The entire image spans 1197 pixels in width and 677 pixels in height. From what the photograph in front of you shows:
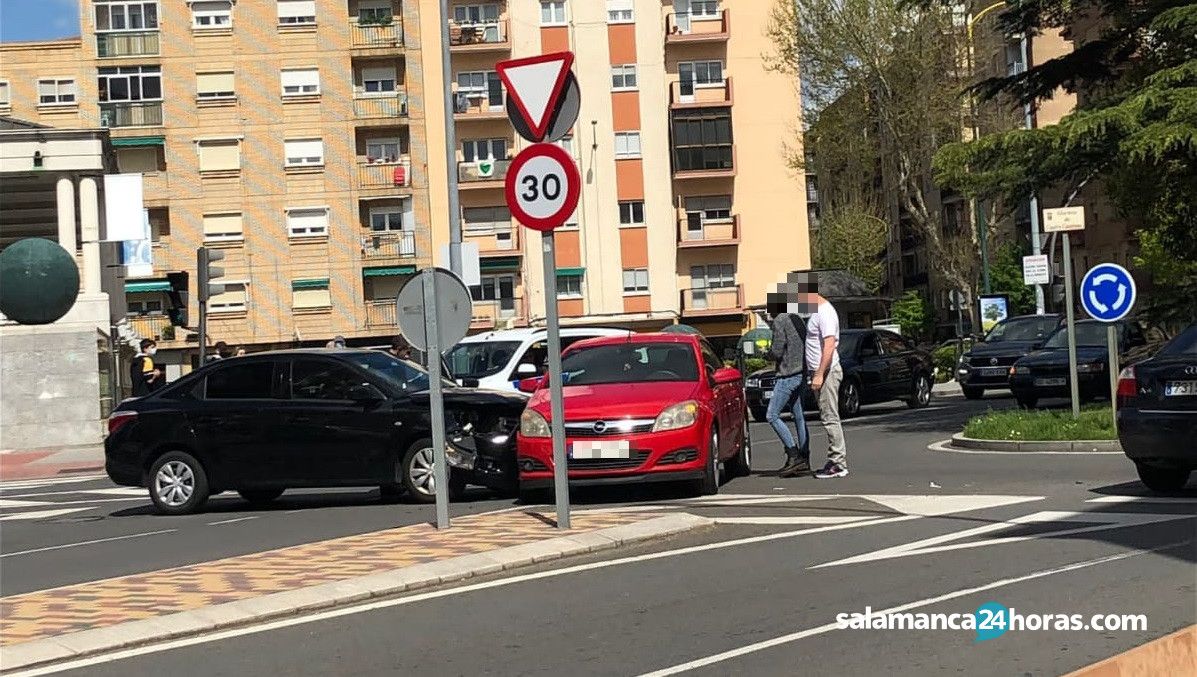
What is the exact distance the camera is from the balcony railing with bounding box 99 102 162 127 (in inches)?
2475

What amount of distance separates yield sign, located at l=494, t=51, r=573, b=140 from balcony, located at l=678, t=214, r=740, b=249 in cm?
5572

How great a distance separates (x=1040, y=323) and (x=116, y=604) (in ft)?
86.5

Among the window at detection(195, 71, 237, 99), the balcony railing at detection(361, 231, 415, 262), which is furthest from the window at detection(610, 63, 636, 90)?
the window at detection(195, 71, 237, 99)

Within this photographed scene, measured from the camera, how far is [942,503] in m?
13.3

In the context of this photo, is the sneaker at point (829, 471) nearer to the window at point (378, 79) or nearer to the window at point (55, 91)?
the window at point (378, 79)

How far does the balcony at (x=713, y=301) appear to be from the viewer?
67.6 meters

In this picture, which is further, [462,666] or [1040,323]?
[1040,323]

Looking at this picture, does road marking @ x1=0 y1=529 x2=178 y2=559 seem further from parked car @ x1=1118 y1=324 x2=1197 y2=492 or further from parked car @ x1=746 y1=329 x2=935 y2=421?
parked car @ x1=746 y1=329 x2=935 y2=421

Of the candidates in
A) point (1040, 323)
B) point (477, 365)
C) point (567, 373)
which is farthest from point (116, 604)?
point (1040, 323)

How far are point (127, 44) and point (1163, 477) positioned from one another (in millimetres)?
55919

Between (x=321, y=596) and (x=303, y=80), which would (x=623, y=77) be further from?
(x=321, y=596)

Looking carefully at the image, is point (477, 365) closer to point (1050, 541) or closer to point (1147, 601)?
point (1050, 541)

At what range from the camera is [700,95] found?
67.4 m

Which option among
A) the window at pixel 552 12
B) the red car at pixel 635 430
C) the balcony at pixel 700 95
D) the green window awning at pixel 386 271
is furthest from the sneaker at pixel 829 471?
the window at pixel 552 12
